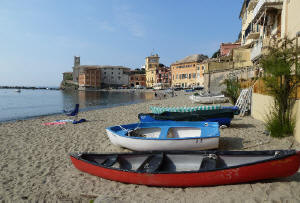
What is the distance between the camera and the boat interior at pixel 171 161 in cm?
500

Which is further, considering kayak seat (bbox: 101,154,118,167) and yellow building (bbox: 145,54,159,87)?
yellow building (bbox: 145,54,159,87)

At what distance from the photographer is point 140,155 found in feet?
19.5

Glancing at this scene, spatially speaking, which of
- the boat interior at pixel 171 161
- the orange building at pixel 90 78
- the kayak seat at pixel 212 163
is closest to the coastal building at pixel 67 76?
the orange building at pixel 90 78

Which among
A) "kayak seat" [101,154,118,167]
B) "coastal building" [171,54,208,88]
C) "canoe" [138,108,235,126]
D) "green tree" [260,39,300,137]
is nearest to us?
"kayak seat" [101,154,118,167]

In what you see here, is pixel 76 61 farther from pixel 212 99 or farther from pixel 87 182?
pixel 87 182

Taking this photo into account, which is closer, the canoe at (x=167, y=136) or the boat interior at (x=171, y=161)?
the boat interior at (x=171, y=161)

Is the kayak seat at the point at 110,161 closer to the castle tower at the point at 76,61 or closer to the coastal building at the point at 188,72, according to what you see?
the coastal building at the point at 188,72

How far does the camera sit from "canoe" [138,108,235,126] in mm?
10172

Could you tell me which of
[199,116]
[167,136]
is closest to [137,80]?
[199,116]

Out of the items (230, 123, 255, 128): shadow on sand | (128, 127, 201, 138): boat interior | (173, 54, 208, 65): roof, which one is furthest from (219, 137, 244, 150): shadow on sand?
(173, 54, 208, 65): roof

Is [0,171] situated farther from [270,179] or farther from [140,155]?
[270,179]

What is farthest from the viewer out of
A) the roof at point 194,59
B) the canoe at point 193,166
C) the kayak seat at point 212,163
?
the roof at point 194,59

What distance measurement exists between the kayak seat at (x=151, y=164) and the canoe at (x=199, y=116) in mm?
4364

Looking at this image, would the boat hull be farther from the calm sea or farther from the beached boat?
the calm sea
